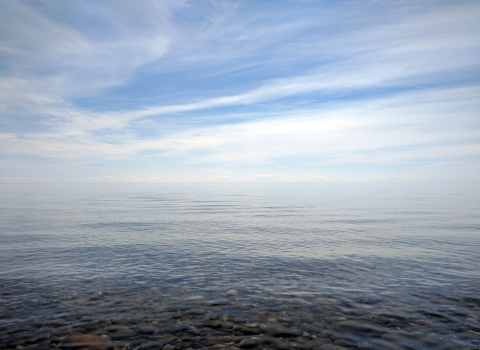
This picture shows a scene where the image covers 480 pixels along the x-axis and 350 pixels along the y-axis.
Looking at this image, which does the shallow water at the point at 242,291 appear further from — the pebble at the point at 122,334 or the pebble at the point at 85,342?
the pebble at the point at 85,342

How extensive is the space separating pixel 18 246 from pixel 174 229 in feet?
45.3

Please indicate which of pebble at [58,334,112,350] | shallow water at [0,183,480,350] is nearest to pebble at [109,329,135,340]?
shallow water at [0,183,480,350]

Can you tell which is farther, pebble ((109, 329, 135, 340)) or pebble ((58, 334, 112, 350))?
pebble ((109, 329, 135, 340))

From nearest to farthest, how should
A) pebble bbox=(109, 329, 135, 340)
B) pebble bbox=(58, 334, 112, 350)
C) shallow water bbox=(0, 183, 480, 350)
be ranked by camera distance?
pebble bbox=(58, 334, 112, 350)
pebble bbox=(109, 329, 135, 340)
shallow water bbox=(0, 183, 480, 350)

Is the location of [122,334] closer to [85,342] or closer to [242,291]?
[85,342]

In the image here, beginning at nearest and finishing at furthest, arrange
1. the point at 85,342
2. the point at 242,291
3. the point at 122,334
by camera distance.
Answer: the point at 85,342
the point at 122,334
the point at 242,291

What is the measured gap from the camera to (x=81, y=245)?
23.7 meters

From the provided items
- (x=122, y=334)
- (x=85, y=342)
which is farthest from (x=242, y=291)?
(x=85, y=342)

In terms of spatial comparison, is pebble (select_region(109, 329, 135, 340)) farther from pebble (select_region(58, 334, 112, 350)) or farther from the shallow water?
pebble (select_region(58, 334, 112, 350))

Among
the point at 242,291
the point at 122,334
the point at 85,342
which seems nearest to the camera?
the point at 85,342

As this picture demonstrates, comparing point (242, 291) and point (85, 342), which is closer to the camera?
point (85, 342)

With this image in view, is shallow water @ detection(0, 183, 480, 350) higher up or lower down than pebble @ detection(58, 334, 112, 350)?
higher up

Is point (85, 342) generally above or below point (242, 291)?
below

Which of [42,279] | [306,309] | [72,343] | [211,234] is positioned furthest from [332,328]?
[211,234]
